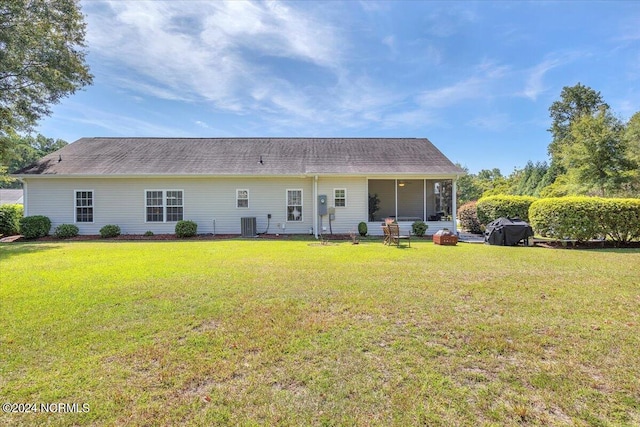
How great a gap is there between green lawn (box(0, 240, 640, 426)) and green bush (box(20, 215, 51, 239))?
9457mm

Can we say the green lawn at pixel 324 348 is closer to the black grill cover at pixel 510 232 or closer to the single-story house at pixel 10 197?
the black grill cover at pixel 510 232

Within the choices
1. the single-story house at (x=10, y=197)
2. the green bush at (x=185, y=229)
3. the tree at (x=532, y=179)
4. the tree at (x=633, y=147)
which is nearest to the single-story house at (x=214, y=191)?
the green bush at (x=185, y=229)

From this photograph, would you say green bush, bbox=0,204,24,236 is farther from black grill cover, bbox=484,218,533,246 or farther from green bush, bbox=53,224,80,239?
black grill cover, bbox=484,218,533,246

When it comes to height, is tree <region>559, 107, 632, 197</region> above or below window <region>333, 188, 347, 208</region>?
above

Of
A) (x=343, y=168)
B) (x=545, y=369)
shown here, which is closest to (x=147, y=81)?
(x=343, y=168)

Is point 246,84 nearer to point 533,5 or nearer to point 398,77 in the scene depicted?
point 398,77

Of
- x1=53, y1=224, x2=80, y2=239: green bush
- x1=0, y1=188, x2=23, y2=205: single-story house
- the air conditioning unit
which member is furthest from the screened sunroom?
Result: x1=0, y1=188, x2=23, y2=205: single-story house

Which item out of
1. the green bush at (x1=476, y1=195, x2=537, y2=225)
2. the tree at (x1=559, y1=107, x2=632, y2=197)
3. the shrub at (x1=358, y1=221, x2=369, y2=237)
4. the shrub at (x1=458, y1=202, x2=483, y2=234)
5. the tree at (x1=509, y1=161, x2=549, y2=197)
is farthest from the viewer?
the tree at (x1=509, y1=161, x2=549, y2=197)

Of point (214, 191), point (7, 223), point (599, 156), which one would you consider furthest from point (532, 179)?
point (7, 223)

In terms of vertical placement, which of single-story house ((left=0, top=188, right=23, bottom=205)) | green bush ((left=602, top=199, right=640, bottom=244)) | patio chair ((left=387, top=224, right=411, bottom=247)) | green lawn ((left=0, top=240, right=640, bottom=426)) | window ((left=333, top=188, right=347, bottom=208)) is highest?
single-story house ((left=0, top=188, right=23, bottom=205))

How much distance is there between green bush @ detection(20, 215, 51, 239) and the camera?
12945 mm

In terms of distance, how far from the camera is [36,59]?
1464 cm

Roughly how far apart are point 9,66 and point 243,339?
19525mm

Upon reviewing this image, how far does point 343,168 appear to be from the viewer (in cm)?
1442
